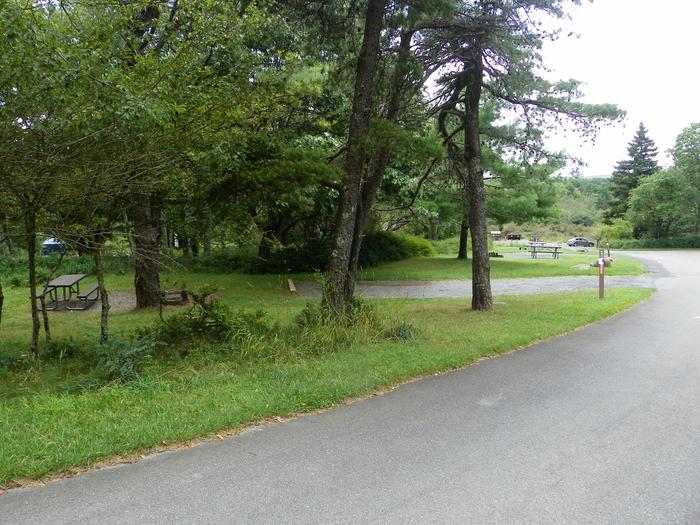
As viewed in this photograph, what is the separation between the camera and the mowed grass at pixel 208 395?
4152mm

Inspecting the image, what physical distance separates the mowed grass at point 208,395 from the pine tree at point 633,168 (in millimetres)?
66047

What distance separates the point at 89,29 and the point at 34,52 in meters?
1.80

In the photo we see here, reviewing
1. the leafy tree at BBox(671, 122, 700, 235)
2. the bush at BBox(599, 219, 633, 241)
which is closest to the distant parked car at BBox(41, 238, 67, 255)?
the leafy tree at BBox(671, 122, 700, 235)

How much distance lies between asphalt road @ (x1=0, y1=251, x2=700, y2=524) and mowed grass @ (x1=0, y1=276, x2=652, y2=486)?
27cm

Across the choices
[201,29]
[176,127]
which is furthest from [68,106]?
[201,29]

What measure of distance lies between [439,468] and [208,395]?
2.54 meters

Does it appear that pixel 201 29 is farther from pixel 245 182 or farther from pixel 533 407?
pixel 533 407

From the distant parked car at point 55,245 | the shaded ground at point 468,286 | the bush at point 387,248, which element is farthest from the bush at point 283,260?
the distant parked car at point 55,245

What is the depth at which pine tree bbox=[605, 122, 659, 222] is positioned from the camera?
67.7 metres

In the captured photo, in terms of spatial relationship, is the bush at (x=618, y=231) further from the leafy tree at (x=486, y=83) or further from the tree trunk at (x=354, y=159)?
the tree trunk at (x=354, y=159)

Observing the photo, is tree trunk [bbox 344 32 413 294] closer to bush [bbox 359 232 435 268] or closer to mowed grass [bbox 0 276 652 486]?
mowed grass [bbox 0 276 652 486]

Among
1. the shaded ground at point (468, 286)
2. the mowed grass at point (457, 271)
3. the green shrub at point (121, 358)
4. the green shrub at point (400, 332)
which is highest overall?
the green shrub at point (121, 358)

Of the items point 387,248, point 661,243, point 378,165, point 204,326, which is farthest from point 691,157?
point 204,326

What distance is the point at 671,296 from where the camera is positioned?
14992 mm
